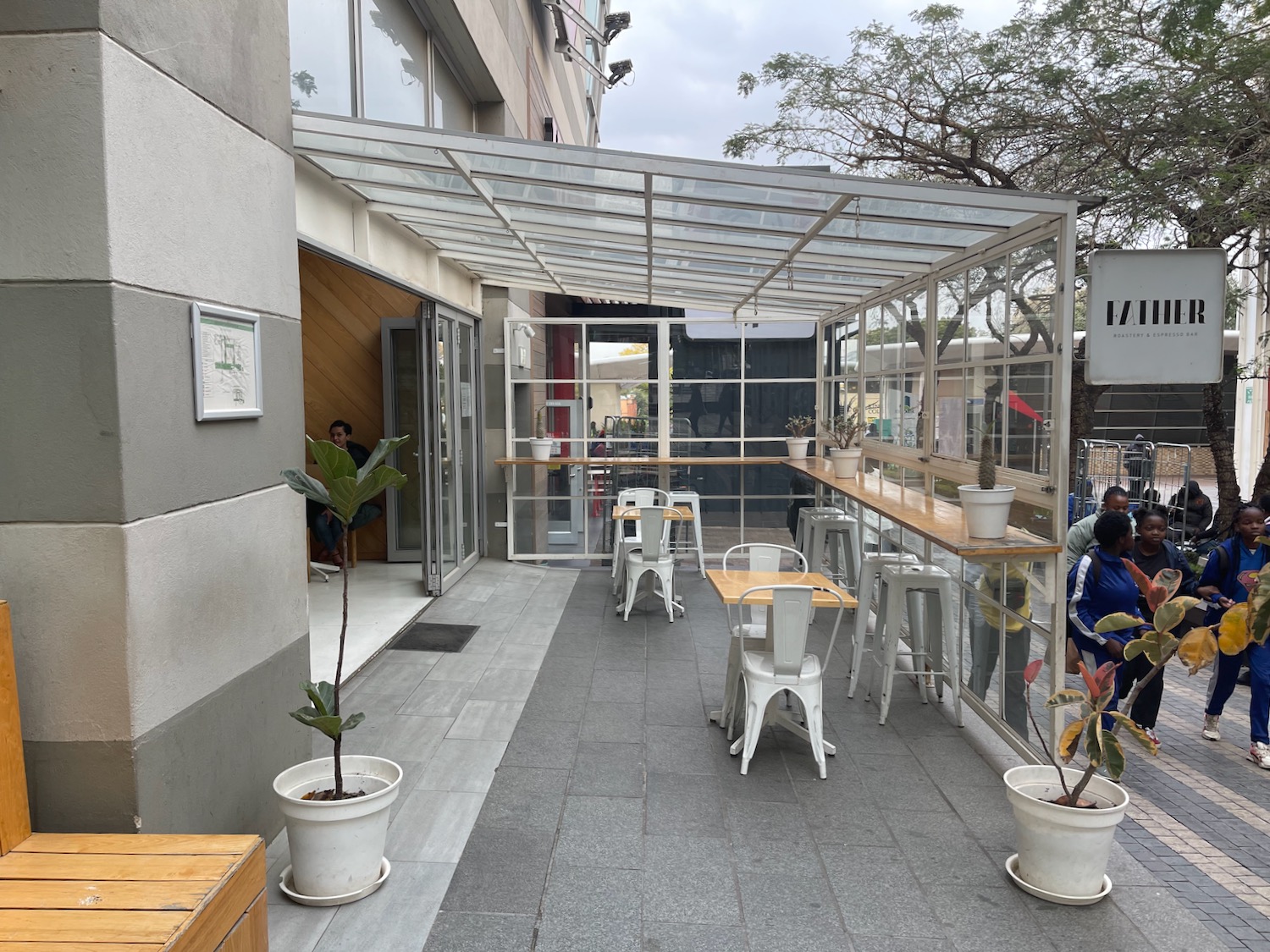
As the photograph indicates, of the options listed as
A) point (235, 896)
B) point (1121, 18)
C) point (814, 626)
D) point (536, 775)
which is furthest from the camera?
point (1121, 18)

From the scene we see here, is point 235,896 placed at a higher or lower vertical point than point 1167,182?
lower

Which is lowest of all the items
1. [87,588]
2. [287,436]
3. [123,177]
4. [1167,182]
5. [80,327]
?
[87,588]

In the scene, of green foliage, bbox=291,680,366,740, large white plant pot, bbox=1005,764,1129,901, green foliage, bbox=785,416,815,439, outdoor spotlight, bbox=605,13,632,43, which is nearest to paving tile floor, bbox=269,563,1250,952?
large white plant pot, bbox=1005,764,1129,901

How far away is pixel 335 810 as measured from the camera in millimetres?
2893

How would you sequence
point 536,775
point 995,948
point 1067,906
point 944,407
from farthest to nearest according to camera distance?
1. point 944,407
2. point 536,775
3. point 1067,906
4. point 995,948

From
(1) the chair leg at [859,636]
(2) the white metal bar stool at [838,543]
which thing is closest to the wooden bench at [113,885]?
(1) the chair leg at [859,636]

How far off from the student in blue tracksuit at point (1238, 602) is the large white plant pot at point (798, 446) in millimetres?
4353

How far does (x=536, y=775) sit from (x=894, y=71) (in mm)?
8818

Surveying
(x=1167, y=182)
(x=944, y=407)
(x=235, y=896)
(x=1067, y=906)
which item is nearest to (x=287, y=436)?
(x=235, y=896)

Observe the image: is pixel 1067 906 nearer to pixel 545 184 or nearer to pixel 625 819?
pixel 625 819

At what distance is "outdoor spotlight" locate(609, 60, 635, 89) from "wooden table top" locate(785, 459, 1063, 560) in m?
14.2

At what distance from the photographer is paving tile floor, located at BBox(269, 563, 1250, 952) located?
289 centimetres

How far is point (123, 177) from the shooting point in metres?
2.47

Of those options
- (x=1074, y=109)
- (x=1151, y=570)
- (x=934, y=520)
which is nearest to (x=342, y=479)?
(x=934, y=520)
